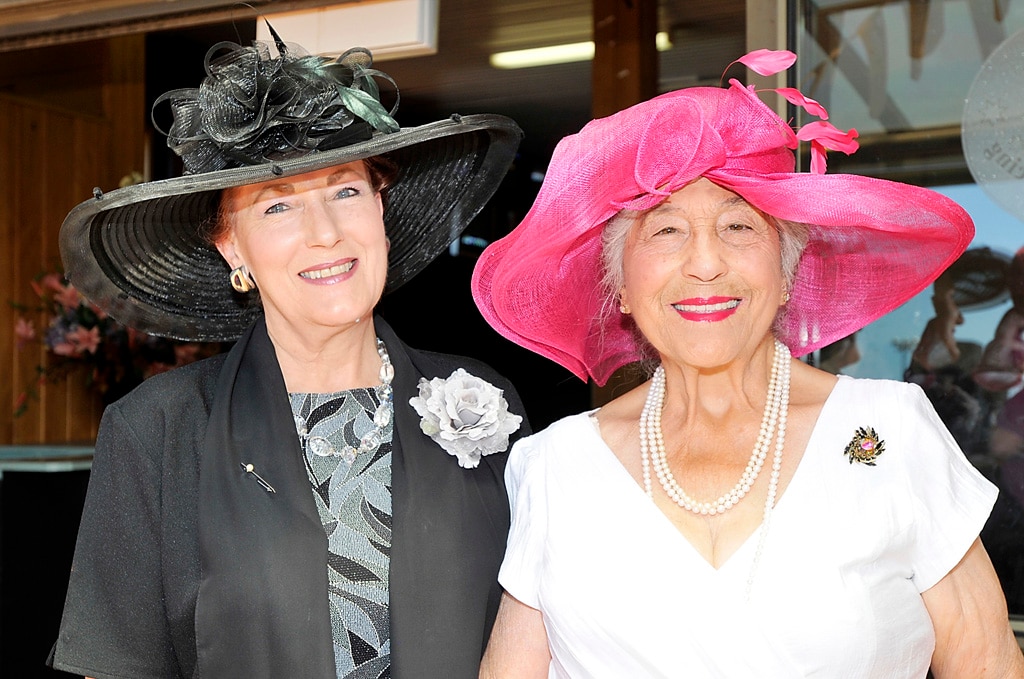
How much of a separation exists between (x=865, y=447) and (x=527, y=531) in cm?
60

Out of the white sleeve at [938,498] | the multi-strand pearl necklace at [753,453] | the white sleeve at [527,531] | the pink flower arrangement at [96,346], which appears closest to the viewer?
the white sleeve at [938,498]

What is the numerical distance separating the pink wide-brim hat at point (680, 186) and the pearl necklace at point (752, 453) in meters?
0.22

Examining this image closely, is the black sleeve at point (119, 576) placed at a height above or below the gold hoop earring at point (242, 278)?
below

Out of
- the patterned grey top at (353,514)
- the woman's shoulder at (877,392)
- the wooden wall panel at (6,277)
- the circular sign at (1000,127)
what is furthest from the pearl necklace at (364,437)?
the wooden wall panel at (6,277)

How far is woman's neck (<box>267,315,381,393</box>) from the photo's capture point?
2154 millimetres

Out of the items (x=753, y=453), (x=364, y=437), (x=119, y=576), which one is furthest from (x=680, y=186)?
(x=119, y=576)

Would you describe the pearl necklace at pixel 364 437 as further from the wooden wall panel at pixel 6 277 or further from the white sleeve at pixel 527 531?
the wooden wall panel at pixel 6 277

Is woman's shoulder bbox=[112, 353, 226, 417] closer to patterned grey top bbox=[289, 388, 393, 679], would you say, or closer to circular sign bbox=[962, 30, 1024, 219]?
patterned grey top bbox=[289, 388, 393, 679]

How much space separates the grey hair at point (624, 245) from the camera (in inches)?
73.0

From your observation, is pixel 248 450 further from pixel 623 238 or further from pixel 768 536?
pixel 768 536

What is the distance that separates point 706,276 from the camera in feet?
5.63

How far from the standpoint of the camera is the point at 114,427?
1985 millimetres

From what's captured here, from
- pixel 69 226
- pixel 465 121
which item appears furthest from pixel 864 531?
pixel 69 226

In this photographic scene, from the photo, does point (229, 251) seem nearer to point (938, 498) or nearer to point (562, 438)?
point (562, 438)
